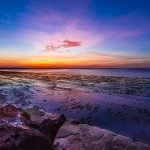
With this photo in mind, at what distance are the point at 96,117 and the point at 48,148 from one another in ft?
27.1

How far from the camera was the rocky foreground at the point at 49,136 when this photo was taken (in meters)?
4.91

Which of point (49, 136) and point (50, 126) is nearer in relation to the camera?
point (49, 136)

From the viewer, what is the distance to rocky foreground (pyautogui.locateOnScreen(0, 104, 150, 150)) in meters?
4.91

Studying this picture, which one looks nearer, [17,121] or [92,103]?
[17,121]

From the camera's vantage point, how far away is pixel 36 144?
204 inches

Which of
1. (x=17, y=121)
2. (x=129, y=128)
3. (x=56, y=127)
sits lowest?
(x=129, y=128)

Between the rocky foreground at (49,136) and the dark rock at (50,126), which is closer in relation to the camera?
the rocky foreground at (49,136)

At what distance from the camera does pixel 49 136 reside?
22.5ft

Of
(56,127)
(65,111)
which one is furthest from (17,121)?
(65,111)

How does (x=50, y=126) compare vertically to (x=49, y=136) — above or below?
above

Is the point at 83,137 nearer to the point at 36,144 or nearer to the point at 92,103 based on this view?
the point at 36,144

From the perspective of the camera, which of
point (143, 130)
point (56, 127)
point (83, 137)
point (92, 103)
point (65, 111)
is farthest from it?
point (92, 103)

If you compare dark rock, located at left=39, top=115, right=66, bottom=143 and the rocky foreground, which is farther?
dark rock, located at left=39, top=115, right=66, bottom=143

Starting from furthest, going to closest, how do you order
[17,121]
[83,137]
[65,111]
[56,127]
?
1. [65,111]
2. [83,137]
3. [56,127]
4. [17,121]
